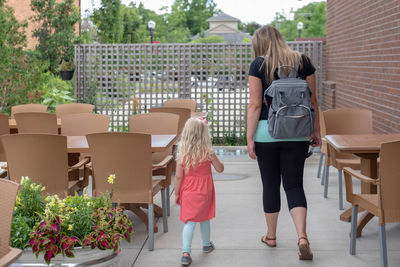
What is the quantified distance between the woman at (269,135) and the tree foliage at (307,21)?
4179cm

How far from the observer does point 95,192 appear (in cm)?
570

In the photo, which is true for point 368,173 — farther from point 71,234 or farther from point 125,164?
point 71,234

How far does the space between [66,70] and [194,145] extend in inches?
425

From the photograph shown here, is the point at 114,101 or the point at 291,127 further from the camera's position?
the point at 114,101

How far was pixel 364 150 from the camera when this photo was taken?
225 inches

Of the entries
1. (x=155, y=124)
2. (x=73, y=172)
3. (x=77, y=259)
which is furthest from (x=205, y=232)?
(x=155, y=124)

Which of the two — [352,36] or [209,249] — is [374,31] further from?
[209,249]

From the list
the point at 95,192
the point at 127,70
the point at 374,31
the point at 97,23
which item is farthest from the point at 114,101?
the point at 95,192

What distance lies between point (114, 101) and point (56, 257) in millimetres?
11023

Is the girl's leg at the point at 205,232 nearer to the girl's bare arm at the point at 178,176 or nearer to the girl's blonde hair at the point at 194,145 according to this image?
the girl's bare arm at the point at 178,176

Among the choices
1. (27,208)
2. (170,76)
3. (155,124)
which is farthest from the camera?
(170,76)

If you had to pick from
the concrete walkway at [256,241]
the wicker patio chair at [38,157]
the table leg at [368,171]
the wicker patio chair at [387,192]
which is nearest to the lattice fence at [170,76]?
the concrete walkway at [256,241]

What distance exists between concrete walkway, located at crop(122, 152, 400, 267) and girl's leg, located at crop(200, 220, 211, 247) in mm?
108

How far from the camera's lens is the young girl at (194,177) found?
203 inches
